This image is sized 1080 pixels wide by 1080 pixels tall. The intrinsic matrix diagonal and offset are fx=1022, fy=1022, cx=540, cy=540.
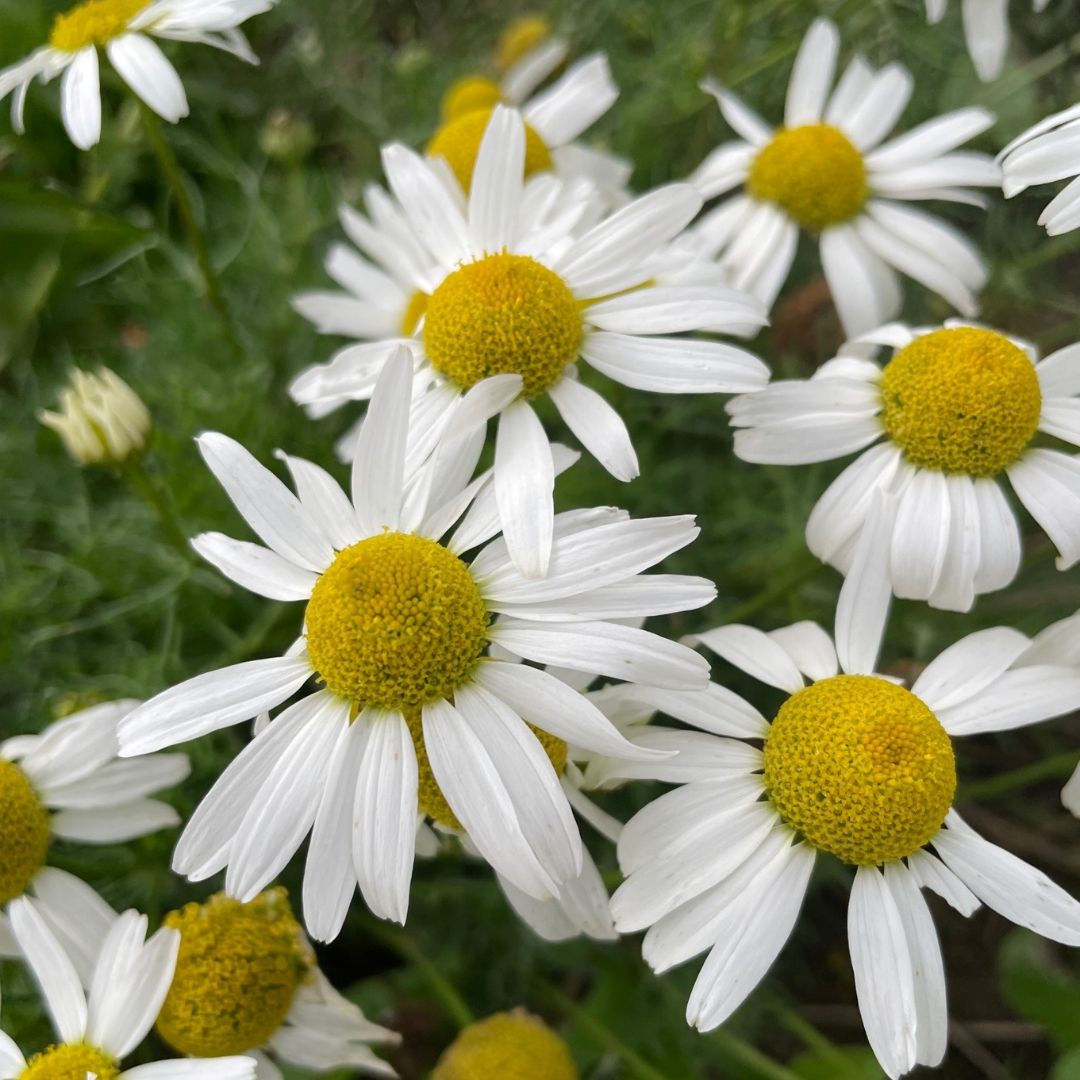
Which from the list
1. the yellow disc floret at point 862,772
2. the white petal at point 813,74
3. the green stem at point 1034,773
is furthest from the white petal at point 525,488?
the white petal at point 813,74

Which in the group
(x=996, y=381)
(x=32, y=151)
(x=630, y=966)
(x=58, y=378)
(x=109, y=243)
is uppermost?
(x=32, y=151)

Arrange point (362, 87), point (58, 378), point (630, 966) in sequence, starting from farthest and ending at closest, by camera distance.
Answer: point (362, 87)
point (58, 378)
point (630, 966)

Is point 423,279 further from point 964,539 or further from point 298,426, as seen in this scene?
point 964,539

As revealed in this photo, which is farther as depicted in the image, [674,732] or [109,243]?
[109,243]

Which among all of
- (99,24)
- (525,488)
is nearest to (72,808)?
(525,488)

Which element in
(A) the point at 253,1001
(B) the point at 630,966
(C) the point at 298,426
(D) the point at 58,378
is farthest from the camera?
(D) the point at 58,378

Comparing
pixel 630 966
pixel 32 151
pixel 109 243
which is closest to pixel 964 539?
pixel 630 966
